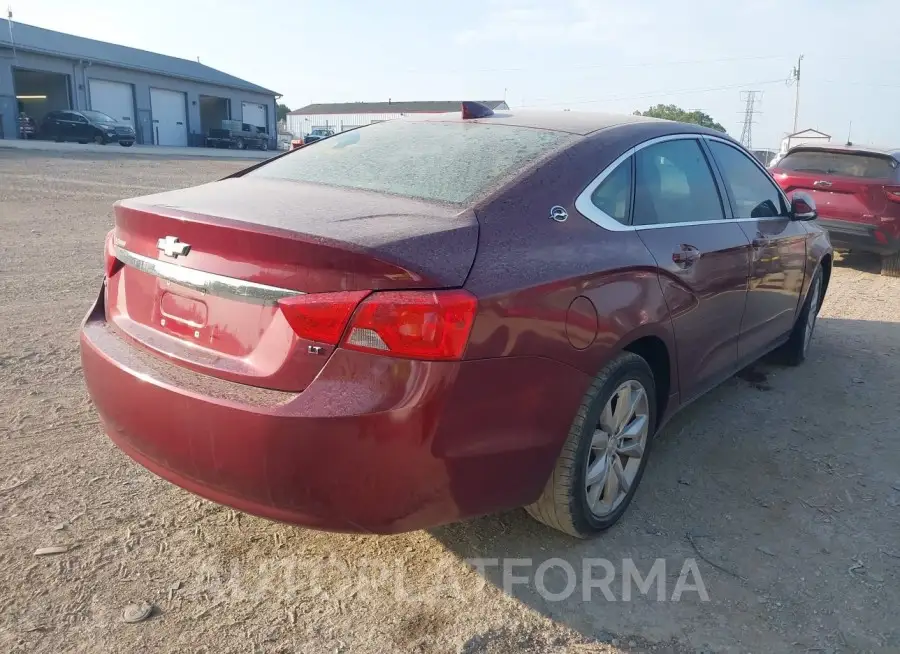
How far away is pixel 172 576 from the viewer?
2537 mm

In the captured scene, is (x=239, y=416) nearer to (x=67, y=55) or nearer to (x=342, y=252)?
(x=342, y=252)

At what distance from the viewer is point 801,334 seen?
5.06 meters

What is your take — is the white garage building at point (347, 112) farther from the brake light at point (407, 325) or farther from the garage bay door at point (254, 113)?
the brake light at point (407, 325)

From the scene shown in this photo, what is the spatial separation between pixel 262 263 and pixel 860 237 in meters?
8.17

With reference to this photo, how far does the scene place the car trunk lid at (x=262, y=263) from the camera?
2.07m

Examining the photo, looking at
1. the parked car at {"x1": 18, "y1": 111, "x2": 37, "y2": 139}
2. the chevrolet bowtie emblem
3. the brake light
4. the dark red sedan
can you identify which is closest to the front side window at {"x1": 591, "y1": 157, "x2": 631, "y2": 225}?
the dark red sedan

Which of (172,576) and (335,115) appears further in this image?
(335,115)

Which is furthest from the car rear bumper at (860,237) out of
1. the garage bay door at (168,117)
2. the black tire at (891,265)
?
the garage bay door at (168,117)

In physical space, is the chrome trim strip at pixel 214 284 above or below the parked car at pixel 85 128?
below

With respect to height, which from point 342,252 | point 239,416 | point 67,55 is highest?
point 67,55

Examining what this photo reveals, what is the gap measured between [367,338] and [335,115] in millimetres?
71870

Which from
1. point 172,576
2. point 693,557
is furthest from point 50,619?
point 693,557

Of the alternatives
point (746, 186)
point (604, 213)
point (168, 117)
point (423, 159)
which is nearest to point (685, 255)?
point (604, 213)

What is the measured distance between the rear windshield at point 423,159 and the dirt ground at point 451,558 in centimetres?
134
